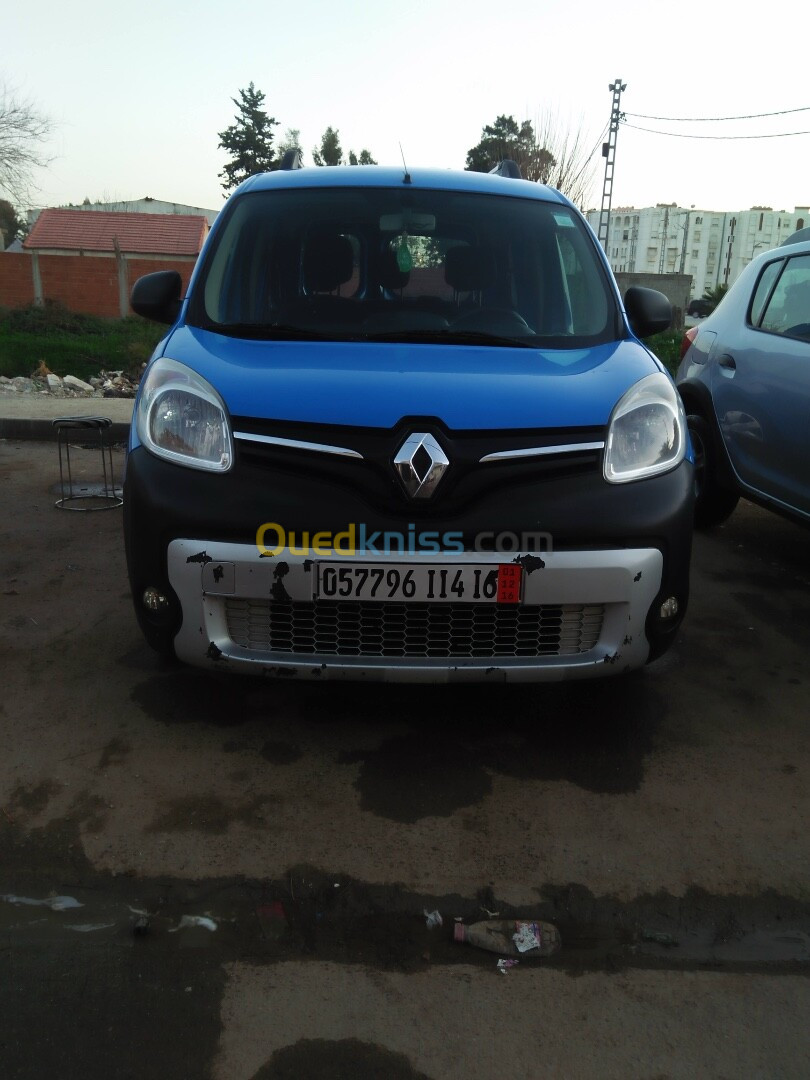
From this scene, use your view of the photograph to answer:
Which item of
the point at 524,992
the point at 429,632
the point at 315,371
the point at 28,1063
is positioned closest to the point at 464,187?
the point at 315,371

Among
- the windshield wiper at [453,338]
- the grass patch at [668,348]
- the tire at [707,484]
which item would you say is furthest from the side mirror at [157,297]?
the grass patch at [668,348]

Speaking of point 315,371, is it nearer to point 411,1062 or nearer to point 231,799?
point 231,799

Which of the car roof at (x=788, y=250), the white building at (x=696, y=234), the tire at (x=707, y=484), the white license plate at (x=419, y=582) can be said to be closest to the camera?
the white license plate at (x=419, y=582)

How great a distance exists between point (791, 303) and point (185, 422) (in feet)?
10.6

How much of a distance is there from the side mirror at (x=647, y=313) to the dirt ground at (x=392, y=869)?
1268 millimetres

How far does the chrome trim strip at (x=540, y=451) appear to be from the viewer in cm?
252

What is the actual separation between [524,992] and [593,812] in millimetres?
718

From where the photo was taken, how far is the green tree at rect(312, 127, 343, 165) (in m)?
73.4

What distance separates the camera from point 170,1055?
1699mm

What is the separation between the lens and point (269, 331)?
3094mm

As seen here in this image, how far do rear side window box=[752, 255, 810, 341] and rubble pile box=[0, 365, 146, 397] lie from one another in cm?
1000

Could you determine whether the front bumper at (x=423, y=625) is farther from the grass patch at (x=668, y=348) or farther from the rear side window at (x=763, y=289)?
the grass patch at (x=668, y=348)

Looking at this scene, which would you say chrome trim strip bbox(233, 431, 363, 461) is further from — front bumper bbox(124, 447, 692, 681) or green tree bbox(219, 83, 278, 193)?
green tree bbox(219, 83, 278, 193)

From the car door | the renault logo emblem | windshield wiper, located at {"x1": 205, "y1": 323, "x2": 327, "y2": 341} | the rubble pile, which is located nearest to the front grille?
the renault logo emblem
